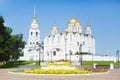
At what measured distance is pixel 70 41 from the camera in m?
114

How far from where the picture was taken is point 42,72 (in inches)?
1074

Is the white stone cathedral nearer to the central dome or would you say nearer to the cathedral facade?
the cathedral facade

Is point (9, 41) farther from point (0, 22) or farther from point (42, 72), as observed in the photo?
point (42, 72)

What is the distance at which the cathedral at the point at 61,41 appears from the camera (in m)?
A: 112

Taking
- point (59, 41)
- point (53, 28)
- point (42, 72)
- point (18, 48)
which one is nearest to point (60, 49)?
point (59, 41)

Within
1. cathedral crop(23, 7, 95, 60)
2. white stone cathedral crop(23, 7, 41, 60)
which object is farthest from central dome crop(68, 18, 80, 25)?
white stone cathedral crop(23, 7, 41, 60)

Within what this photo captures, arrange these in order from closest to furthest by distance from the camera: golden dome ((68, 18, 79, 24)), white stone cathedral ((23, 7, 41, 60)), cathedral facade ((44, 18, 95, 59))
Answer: cathedral facade ((44, 18, 95, 59)), golden dome ((68, 18, 79, 24)), white stone cathedral ((23, 7, 41, 60))

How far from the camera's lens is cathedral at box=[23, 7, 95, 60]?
112 metres

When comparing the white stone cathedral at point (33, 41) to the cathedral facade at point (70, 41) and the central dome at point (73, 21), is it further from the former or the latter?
the central dome at point (73, 21)

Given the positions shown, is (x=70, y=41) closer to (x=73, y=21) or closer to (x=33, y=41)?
(x=73, y=21)

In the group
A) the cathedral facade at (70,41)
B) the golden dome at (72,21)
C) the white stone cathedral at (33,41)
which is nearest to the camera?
the cathedral facade at (70,41)

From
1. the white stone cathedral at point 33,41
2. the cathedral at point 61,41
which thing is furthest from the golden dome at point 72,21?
the white stone cathedral at point 33,41

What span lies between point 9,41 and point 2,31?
2794mm

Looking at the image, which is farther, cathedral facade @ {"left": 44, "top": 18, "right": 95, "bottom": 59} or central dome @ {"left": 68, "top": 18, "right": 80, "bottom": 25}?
central dome @ {"left": 68, "top": 18, "right": 80, "bottom": 25}
